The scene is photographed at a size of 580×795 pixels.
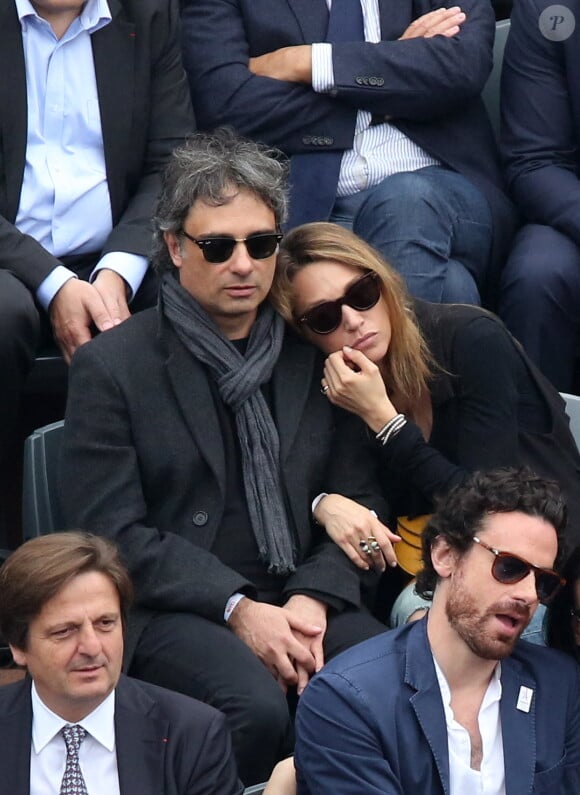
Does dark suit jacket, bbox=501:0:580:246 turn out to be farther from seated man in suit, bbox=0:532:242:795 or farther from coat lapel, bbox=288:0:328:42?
seated man in suit, bbox=0:532:242:795

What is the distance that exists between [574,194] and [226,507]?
177 cm

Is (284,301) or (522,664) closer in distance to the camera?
(522,664)

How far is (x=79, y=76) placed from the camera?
4613 millimetres

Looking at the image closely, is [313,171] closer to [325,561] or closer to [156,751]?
[325,561]

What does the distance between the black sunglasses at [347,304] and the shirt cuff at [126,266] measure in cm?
63

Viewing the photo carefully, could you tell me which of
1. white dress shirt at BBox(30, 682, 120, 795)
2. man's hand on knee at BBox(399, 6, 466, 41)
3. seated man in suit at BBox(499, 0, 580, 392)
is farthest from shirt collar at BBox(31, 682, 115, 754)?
man's hand on knee at BBox(399, 6, 466, 41)

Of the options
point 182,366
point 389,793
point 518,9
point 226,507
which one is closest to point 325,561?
point 226,507

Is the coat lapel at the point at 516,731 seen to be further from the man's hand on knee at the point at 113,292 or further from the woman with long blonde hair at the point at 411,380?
the man's hand on knee at the point at 113,292

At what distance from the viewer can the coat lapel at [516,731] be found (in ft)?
10.4

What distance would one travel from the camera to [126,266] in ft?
14.7

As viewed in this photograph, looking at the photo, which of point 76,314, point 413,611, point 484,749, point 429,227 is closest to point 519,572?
point 484,749

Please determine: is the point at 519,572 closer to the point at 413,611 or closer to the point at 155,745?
the point at 413,611

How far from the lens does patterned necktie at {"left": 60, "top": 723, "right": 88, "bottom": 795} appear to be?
3.15 meters

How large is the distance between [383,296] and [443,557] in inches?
36.2
